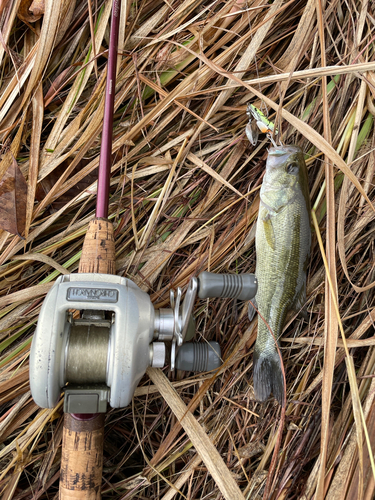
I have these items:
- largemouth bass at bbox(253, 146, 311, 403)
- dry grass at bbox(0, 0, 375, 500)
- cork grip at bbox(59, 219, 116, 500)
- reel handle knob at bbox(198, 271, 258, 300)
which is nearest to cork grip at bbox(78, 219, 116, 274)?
dry grass at bbox(0, 0, 375, 500)

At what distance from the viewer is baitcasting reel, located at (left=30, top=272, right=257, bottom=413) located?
4.19 ft

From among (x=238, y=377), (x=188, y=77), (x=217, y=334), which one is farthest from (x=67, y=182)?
(x=238, y=377)

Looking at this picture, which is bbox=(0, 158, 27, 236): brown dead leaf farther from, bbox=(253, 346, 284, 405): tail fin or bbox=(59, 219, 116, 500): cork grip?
bbox=(253, 346, 284, 405): tail fin

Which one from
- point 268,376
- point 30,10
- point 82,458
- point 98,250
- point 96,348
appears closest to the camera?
point 96,348

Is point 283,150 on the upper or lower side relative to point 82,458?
upper

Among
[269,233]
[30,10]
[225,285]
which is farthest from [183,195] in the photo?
[30,10]

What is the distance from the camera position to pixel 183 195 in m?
2.04

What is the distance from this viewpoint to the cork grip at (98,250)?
5.20 ft

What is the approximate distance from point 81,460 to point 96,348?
546 millimetres

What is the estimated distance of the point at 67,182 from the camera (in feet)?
6.56

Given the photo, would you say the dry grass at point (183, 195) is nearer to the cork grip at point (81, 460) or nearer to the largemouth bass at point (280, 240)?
the largemouth bass at point (280, 240)

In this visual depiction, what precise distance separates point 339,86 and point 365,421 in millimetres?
1886

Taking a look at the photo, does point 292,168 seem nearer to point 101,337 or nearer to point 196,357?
point 196,357

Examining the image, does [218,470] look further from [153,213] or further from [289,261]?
[153,213]
